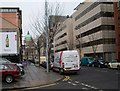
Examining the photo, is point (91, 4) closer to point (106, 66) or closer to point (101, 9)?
point (101, 9)

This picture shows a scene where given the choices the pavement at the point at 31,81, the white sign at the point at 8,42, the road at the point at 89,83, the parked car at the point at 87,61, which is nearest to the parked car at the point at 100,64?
the parked car at the point at 87,61

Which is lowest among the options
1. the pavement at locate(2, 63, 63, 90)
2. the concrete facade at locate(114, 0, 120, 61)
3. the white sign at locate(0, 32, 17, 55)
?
the pavement at locate(2, 63, 63, 90)

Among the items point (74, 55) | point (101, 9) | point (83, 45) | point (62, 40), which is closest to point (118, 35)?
point (101, 9)

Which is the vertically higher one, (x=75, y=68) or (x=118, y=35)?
(x=118, y=35)

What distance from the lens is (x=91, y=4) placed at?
290 ft

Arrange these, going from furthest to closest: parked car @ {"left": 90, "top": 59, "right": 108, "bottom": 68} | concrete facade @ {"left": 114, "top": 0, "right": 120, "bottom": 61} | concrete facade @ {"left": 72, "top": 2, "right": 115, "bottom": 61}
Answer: concrete facade @ {"left": 72, "top": 2, "right": 115, "bottom": 61}, concrete facade @ {"left": 114, "top": 0, "right": 120, "bottom": 61}, parked car @ {"left": 90, "top": 59, "right": 108, "bottom": 68}

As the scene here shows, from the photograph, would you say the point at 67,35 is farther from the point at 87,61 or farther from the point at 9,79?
the point at 9,79

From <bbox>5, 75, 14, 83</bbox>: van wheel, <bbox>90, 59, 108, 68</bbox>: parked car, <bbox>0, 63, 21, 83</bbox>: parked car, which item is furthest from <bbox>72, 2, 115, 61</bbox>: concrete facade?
<bbox>5, 75, 14, 83</bbox>: van wheel

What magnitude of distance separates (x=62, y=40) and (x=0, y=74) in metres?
116

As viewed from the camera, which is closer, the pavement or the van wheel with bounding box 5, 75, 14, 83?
the pavement

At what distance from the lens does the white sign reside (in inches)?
1774

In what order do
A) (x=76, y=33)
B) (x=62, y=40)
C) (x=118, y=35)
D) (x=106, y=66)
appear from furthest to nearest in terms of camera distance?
(x=62, y=40)
(x=76, y=33)
(x=118, y=35)
(x=106, y=66)

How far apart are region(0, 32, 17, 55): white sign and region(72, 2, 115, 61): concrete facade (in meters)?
35.0

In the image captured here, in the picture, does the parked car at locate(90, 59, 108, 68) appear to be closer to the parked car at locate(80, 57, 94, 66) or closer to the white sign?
the parked car at locate(80, 57, 94, 66)
